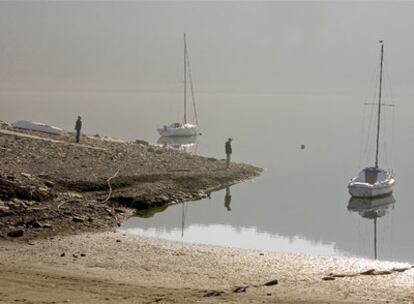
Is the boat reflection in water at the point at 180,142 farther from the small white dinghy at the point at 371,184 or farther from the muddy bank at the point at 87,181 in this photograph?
the small white dinghy at the point at 371,184

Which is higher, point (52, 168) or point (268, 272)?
point (52, 168)

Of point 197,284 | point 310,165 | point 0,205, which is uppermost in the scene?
point 310,165

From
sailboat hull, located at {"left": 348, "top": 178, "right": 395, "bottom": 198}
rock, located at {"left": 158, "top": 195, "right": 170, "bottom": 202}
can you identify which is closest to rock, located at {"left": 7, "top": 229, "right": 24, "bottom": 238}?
rock, located at {"left": 158, "top": 195, "right": 170, "bottom": 202}

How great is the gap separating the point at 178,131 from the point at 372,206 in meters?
50.0

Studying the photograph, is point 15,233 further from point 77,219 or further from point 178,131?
point 178,131

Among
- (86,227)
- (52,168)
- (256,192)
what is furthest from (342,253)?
(256,192)

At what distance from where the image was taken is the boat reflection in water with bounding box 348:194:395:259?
4001 cm

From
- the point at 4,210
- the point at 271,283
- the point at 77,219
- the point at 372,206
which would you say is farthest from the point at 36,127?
the point at 271,283

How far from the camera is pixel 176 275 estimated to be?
19.8 meters

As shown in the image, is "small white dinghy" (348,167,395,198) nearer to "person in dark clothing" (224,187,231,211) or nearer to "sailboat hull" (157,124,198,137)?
"person in dark clothing" (224,187,231,211)

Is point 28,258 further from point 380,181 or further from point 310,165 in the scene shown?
point 310,165

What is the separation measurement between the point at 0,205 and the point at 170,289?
35.3 feet

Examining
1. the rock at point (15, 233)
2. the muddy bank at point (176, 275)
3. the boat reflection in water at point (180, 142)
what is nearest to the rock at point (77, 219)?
the muddy bank at point (176, 275)

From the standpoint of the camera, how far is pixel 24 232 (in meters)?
23.5
